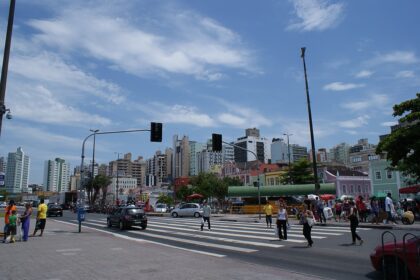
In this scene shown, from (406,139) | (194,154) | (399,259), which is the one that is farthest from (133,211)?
(194,154)

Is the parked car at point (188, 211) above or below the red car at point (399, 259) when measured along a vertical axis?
above

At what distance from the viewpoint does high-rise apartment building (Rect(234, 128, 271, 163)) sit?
160m

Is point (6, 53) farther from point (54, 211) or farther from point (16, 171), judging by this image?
point (16, 171)

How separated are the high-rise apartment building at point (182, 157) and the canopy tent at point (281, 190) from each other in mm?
130346

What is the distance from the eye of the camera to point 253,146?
536 feet

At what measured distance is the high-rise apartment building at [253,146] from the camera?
6299 inches

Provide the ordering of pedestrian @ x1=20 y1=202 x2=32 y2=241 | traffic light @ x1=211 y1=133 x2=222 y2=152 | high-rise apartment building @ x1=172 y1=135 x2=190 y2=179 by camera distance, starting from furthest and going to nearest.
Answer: high-rise apartment building @ x1=172 y1=135 x2=190 y2=179 < traffic light @ x1=211 y1=133 x2=222 y2=152 < pedestrian @ x1=20 y1=202 x2=32 y2=241

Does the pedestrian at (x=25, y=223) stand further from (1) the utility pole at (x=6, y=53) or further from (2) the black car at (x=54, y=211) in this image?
(2) the black car at (x=54, y=211)

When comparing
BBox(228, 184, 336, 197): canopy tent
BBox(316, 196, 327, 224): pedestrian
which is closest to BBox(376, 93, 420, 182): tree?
BBox(316, 196, 327, 224): pedestrian

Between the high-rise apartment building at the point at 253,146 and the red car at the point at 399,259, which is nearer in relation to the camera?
the red car at the point at 399,259

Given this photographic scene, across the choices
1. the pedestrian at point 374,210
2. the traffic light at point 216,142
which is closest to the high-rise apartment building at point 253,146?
the traffic light at point 216,142

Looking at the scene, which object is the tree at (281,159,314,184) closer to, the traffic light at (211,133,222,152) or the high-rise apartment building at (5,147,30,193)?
the traffic light at (211,133,222,152)

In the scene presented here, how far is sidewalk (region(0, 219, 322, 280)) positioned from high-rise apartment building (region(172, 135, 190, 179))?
175m

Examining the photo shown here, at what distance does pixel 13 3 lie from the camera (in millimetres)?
14305
